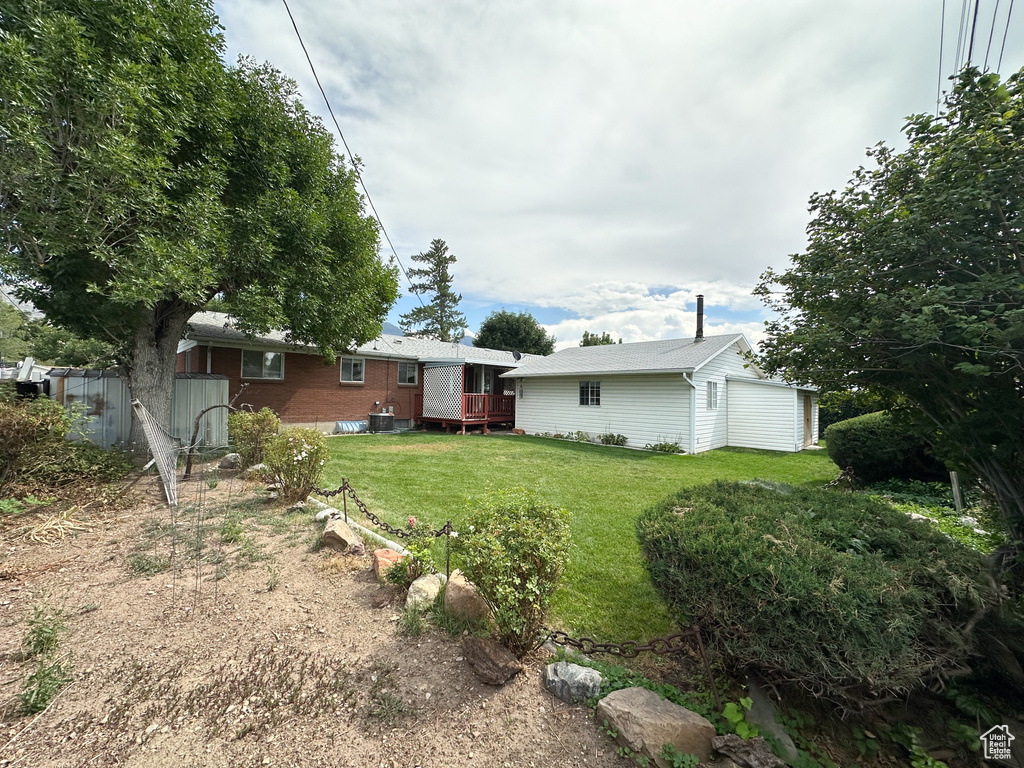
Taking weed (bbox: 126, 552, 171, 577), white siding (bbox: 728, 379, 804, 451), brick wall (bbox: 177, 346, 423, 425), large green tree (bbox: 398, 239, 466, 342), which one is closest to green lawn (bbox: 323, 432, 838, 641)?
white siding (bbox: 728, 379, 804, 451)

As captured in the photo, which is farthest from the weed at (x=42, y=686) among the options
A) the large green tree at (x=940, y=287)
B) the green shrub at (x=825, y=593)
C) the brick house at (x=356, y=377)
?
the brick house at (x=356, y=377)

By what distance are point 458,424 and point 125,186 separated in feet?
39.6

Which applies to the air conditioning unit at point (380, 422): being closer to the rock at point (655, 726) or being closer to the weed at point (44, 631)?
the weed at point (44, 631)

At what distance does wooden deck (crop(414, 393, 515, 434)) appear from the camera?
16.4 m

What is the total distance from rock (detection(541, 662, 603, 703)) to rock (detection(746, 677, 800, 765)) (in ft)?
2.57

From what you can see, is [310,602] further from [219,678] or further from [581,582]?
[581,582]

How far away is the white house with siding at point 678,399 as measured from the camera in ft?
42.7

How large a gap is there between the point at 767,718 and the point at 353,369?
627 inches

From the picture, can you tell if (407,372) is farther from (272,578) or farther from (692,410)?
(272,578)

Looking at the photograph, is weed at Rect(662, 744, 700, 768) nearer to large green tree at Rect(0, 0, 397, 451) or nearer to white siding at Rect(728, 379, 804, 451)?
large green tree at Rect(0, 0, 397, 451)

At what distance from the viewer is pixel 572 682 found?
2.31m

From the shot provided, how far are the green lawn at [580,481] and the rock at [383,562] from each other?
75 cm

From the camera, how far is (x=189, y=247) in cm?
645

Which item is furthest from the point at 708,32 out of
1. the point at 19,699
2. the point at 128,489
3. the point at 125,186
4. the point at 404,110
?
the point at 128,489
